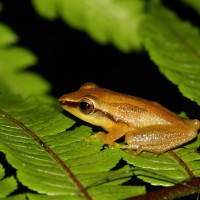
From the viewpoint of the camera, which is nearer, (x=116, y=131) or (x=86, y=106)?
(x=116, y=131)

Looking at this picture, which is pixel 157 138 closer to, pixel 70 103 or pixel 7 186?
pixel 70 103

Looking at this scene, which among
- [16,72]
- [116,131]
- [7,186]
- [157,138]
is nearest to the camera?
[7,186]

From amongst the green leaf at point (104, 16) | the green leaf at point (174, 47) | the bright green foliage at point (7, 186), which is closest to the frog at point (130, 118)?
the green leaf at point (174, 47)

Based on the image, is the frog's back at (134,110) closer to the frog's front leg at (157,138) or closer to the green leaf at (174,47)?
the frog's front leg at (157,138)

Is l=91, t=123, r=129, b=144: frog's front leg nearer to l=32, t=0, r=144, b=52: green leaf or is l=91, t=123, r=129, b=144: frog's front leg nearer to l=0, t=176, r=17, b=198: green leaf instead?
l=32, t=0, r=144, b=52: green leaf

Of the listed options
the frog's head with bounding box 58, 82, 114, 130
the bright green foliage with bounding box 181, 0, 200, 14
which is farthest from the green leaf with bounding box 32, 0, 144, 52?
the frog's head with bounding box 58, 82, 114, 130

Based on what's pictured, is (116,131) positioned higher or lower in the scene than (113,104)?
lower

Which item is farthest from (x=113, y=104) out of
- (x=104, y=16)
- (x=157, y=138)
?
(x=104, y=16)
